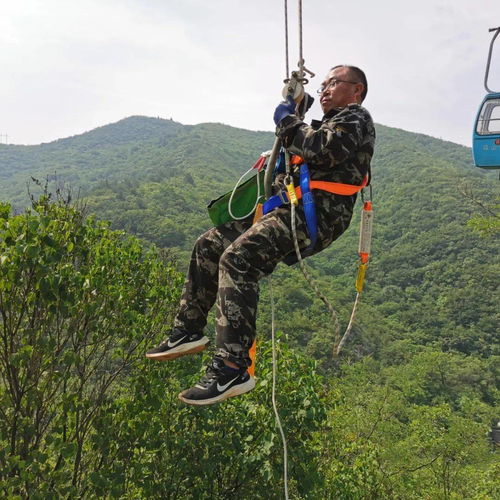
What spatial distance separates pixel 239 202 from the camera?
2.94m

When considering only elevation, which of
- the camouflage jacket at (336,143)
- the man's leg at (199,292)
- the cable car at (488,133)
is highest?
the cable car at (488,133)

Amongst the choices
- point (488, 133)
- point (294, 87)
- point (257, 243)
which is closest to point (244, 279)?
point (257, 243)

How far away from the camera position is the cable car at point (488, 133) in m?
11.6

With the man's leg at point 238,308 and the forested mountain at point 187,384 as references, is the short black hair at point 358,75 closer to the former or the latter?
the man's leg at point 238,308

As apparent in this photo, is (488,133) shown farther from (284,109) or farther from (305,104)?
(284,109)

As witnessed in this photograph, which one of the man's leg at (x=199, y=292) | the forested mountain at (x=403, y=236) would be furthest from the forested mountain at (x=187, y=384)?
the man's leg at (x=199, y=292)

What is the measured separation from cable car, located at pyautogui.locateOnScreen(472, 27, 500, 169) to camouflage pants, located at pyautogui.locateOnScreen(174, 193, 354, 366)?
34.0 feet

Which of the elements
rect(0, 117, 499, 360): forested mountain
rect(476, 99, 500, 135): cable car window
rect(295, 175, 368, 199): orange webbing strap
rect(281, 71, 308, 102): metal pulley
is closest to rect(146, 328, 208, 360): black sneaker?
rect(295, 175, 368, 199): orange webbing strap

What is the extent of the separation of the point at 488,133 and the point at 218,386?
11487 millimetres

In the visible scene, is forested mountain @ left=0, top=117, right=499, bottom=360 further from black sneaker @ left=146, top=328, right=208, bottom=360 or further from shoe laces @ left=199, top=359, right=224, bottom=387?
shoe laces @ left=199, top=359, right=224, bottom=387

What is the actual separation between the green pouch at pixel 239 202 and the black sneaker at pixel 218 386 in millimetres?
885

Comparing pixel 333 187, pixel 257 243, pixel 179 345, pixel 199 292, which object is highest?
pixel 333 187

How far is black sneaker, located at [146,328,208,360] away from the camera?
9.04ft

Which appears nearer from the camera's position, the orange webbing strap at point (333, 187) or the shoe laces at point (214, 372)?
the shoe laces at point (214, 372)
